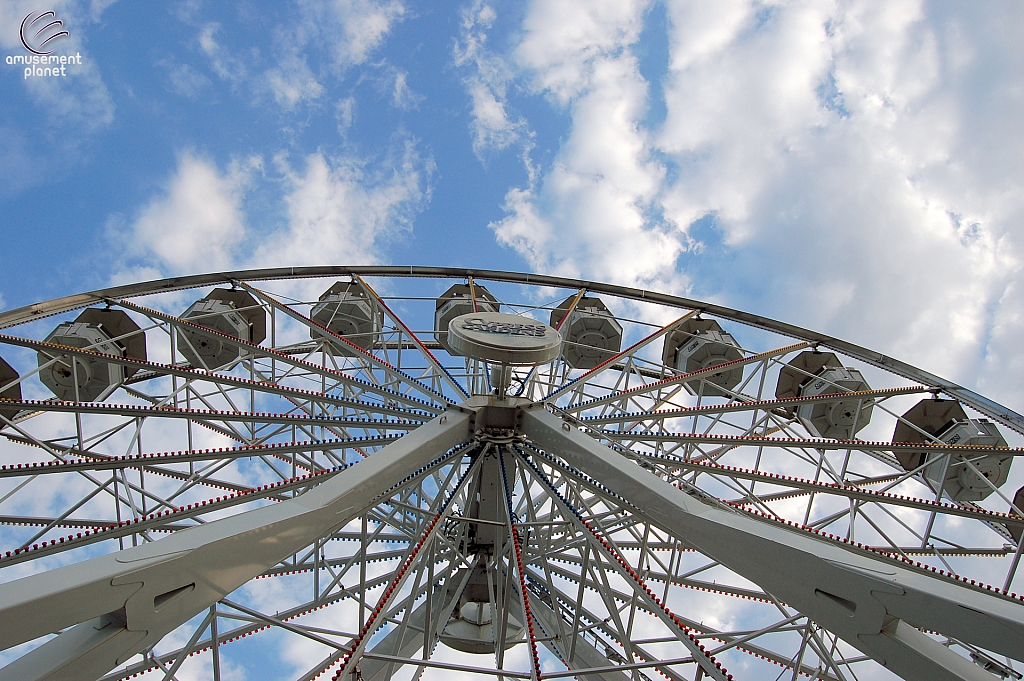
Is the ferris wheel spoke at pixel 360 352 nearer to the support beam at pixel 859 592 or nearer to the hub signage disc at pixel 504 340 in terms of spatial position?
the hub signage disc at pixel 504 340

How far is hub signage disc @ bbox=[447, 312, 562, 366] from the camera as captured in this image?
1073 cm

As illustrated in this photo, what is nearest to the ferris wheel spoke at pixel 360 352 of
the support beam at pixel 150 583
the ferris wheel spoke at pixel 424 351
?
the ferris wheel spoke at pixel 424 351

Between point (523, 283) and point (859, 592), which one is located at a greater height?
point (523, 283)

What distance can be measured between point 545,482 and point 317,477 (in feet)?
12.8

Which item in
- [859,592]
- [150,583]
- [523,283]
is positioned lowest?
[150,583]

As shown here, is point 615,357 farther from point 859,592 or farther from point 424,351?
point 859,592

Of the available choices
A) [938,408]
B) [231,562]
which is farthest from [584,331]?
[231,562]

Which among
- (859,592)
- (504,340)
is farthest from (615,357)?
(859,592)

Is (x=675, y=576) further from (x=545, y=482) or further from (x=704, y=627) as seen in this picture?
(x=545, y=482)

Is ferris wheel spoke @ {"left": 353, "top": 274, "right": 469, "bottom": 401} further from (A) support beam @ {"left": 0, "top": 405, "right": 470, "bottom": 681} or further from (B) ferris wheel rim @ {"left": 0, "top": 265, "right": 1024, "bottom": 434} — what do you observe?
(A) support beam @ {"left": 0, "top": 405, "right": 470, "bottom": 681}

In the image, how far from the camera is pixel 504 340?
36.3 feet

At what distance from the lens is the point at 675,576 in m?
13.6

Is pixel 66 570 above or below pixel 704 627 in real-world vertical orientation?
below

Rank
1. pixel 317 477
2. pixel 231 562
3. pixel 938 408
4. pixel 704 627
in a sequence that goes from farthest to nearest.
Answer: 1. pixel 938 408
2. pixel 704 627
3. pixel 317 477
4. pixel 231 562
